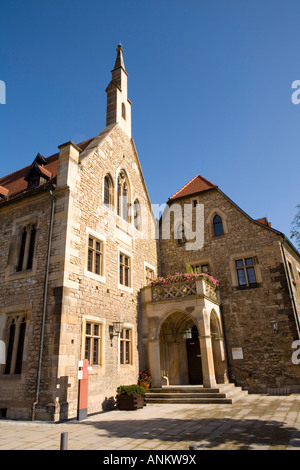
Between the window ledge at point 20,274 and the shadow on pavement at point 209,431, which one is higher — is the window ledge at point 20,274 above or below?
above

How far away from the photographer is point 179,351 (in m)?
15.7

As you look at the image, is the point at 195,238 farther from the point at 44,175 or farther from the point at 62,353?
the point at 62,353

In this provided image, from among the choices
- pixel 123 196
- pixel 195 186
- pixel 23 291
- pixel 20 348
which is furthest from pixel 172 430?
pixel 195 186

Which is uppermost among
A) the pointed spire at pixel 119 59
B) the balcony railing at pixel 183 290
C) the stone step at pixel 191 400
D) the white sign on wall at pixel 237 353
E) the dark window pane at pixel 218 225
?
the pointed spire at pixel 119 59

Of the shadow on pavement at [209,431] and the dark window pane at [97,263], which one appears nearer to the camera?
the shadow on pavement at [209,431]

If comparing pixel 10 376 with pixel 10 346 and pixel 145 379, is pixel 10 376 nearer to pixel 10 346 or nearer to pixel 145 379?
pixel 10 346

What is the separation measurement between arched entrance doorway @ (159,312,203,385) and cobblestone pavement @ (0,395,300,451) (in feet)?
17.2

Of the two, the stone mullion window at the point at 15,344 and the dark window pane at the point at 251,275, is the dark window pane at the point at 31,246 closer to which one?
the stone mullion window at the point at 15,344

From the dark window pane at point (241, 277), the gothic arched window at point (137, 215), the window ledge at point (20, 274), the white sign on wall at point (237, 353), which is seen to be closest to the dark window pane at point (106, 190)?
the gothic arched window at point (137, 215)

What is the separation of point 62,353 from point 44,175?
7059 mm

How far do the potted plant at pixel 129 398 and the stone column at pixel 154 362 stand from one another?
239cm

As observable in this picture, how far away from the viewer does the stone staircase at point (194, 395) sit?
37.3 ft

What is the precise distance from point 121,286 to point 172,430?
22.9ft

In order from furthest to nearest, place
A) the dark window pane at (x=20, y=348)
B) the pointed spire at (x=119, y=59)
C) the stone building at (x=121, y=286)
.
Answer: the pointed spire at (x=119, y=59)
the dark window pane at (x=20, y=348)
the stone building at (x=121, y=286)
